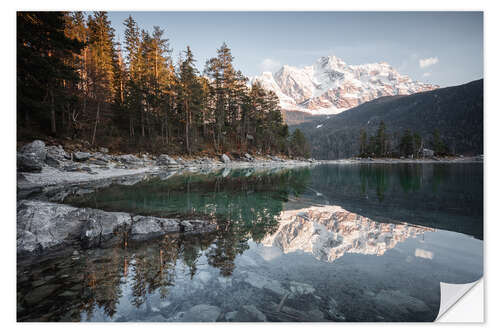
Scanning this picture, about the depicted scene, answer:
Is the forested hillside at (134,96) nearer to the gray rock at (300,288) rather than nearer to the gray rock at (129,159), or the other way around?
the gray rock at (129,159)

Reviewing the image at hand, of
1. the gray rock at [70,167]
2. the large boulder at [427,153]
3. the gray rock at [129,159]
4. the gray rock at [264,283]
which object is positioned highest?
the large boulder at [427,153]

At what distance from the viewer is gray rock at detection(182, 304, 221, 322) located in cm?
293

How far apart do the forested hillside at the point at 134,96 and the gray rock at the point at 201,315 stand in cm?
630

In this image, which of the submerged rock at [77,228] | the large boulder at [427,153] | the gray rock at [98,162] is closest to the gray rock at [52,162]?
the gray rock at [98,162]

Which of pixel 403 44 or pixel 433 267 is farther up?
pixel 403 44

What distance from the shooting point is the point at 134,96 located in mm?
30016

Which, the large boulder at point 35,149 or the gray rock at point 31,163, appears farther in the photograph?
the large boulder at point 35,149

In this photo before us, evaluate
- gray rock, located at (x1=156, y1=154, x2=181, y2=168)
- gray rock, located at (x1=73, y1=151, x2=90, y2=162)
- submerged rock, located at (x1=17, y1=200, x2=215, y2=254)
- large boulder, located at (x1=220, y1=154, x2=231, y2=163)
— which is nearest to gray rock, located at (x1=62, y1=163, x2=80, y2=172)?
gray rock, located at (x1=73, y1=151, x2=90, y2=162)

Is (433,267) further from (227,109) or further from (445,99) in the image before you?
(445,99)

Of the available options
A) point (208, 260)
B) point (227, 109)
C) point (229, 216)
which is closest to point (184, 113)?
point (227, 109)

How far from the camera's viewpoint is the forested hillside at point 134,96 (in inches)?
469

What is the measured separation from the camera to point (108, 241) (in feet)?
16.6
